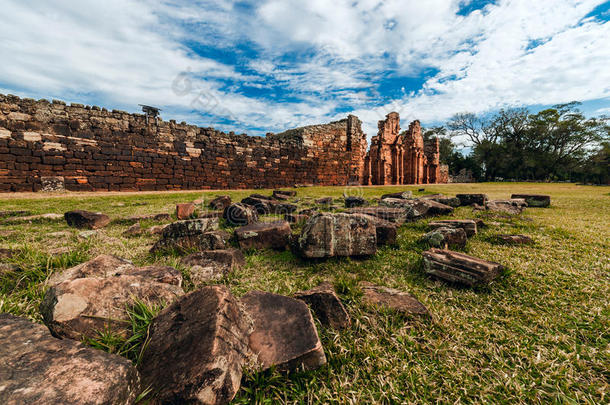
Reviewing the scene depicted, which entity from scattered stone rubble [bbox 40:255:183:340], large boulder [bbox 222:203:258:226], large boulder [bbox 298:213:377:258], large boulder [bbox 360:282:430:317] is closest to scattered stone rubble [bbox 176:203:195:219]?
large boulder [bbox 222:203:258:226]

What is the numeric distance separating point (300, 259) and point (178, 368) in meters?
1.53

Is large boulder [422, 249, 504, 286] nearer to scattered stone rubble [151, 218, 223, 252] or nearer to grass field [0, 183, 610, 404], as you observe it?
grass field [0, 183, 610, 404]

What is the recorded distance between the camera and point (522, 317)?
A: 141 cm

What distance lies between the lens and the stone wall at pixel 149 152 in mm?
8953

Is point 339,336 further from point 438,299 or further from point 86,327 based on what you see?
point 86,327

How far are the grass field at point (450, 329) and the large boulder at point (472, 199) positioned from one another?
9.78 ft

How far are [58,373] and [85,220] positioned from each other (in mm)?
3736

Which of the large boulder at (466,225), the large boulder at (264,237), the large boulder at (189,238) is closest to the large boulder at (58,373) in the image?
the large boulder at (189,238)

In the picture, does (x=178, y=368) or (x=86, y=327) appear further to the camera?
(x=86, y=327)

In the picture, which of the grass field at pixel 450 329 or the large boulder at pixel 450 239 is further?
the large boulder at pixel 450 239

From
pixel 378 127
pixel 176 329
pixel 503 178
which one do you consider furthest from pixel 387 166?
pixel 503 178

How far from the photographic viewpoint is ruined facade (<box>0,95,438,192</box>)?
8961 millimetres

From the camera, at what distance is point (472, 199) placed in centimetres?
536

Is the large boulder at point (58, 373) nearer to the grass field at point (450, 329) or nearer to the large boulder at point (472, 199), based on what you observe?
the grass field at point (450, 329)
